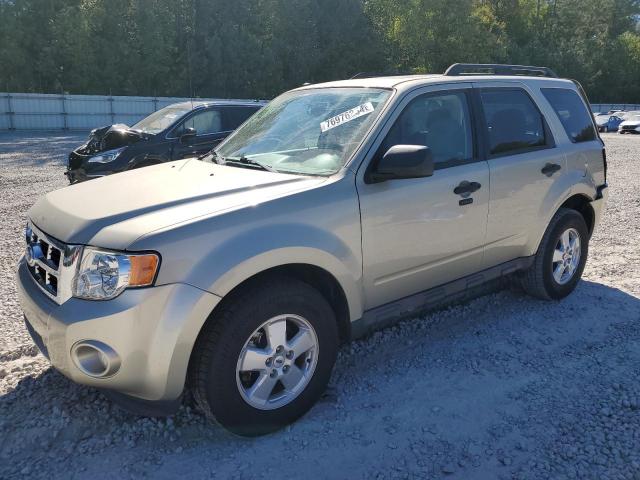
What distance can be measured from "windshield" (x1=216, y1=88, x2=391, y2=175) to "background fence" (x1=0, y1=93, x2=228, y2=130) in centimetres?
2564

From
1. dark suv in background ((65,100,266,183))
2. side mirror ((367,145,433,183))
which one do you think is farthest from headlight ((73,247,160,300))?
dark suv in background ((65,100,266,183))

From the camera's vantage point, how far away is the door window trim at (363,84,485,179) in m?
3.32

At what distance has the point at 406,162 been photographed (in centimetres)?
312

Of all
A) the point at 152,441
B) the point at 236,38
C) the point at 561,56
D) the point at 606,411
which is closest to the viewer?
the point at 152,441

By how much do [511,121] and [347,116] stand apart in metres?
1.50

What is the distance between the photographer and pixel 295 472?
108 inches

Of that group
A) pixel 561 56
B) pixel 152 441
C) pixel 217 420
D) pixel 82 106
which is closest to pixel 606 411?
pixel 217 420

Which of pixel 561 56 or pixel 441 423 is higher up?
pixel 561 56

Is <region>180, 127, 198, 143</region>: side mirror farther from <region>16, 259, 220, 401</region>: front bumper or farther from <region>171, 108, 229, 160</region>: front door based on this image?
<region>16, 259, 220, 401</region>: front bumper

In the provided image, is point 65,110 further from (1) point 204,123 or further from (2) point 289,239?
(2) point 289,239

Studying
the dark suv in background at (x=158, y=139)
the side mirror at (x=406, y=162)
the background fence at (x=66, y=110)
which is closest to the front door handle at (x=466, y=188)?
the side mirror at (x=406, y=162)

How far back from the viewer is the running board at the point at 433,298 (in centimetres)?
338

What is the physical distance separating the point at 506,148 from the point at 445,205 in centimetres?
92

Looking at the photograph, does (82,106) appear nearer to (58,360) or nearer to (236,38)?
(236,38)
